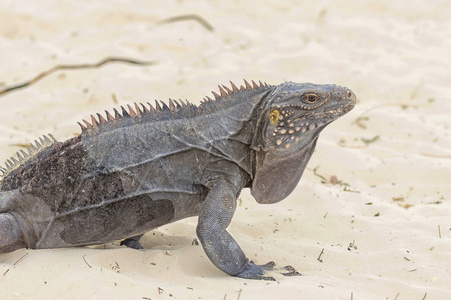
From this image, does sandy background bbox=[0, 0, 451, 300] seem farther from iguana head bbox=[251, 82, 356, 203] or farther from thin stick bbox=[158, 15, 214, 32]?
iguana head bbox=[251, 82, 356, 203]

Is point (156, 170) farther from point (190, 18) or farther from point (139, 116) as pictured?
point (190, 18)

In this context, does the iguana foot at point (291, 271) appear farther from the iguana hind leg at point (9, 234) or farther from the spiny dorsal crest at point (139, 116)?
the iguana hind leg at point (9, 234)

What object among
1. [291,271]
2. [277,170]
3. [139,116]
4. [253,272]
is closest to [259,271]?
[253,272]

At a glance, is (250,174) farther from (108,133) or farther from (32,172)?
(32,172)

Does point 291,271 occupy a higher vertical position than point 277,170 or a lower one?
lower

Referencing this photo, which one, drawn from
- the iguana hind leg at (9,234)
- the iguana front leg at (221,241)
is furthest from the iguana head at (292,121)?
the iguana hind leg at (9,234)

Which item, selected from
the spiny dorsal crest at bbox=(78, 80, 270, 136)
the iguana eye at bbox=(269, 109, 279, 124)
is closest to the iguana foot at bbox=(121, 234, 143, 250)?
the spiny dorsal crest at bbox=(78, 80, 270, 136)
